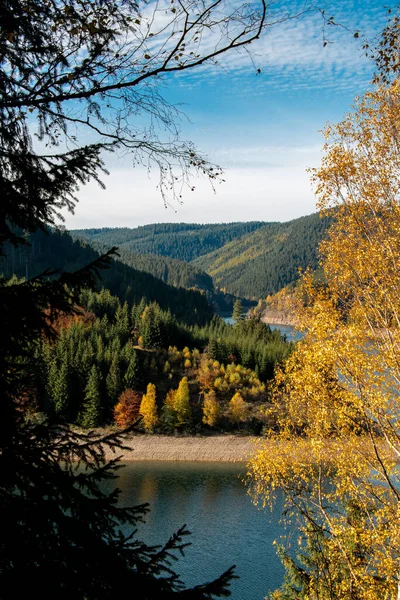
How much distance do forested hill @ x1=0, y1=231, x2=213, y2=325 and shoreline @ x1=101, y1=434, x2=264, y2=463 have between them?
178 feet

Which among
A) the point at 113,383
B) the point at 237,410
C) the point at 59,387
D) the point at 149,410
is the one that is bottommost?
the point at 237,410

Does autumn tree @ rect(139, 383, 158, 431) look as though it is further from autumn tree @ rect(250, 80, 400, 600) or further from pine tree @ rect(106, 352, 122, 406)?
autumn tree @ rect(250, 80, 400, 600)

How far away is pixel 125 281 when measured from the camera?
12681 centimetres

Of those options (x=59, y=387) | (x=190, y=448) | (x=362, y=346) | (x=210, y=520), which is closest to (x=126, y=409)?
(x=59, y=387)

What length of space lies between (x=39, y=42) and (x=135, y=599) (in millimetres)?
4099

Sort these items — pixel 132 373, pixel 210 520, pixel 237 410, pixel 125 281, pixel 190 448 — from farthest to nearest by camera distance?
pixel 125 281
pixel 132 373
pixel 237 410
pixel 190 448
pixel 210 520

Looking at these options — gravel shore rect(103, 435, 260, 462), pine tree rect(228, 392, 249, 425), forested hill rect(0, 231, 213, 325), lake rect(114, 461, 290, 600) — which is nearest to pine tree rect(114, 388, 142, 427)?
gravel shore rect(103, 435, 260, 462)

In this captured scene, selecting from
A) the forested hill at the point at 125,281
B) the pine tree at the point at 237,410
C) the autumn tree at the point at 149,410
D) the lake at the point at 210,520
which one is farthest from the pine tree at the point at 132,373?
the forested hill at the point at 125,281

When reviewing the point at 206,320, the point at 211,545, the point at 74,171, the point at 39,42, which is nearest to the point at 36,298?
the point at 74,171

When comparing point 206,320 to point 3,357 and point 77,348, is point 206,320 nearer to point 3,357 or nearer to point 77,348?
point 77,348

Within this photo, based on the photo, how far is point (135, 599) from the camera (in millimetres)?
2930

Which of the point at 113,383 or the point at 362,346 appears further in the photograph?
the point at 113,383

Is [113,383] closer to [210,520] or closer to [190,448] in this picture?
[190,448]

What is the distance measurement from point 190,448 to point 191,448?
0.11m
